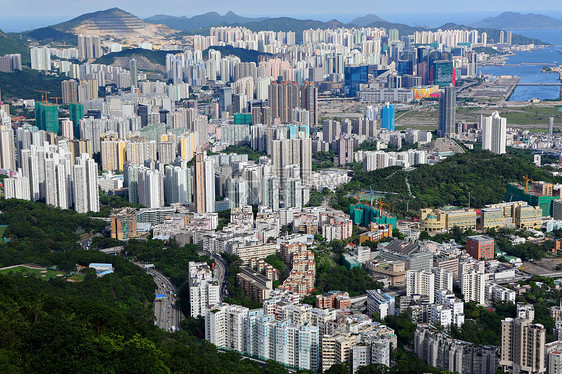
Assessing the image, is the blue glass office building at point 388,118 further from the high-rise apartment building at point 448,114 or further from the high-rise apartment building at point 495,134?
the high-rise apartment building at point 495,134

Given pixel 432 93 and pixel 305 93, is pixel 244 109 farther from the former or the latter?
pixel 432 93

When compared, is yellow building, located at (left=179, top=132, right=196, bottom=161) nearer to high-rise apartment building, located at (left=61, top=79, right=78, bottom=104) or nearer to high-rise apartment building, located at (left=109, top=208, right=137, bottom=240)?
high-rise apartment building, located at (left=109, top=208, right=137, bottom=240)

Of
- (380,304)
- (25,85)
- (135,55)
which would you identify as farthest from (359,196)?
(135,55)

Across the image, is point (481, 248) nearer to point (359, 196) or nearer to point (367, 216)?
point (367, 216)

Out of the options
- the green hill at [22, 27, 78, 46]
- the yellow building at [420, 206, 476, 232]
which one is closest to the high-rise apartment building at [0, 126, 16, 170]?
the yellow building at [420, 206, 476, 232]

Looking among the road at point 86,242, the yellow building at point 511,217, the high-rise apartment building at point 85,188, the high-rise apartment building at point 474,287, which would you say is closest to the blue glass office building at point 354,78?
the high-rise apartment building at point 85,188

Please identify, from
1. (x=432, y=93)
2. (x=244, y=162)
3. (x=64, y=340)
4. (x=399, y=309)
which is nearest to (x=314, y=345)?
(x=399, y=309)
